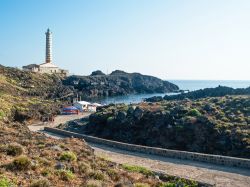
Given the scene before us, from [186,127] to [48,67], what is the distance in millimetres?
121748

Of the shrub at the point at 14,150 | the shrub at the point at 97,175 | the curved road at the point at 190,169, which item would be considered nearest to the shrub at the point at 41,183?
the shrub at the point at 97,175

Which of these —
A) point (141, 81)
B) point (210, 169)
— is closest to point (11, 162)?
point (210, 169)

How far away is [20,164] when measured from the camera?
45.3 feet

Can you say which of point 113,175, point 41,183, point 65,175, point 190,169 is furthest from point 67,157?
point 190,169

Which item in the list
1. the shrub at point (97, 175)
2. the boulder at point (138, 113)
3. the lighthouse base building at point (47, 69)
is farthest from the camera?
the lighthouse base building at point (47, 69)

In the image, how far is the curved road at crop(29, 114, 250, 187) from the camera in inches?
692

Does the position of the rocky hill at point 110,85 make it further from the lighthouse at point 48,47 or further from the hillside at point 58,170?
→ the hillside at point 58,170

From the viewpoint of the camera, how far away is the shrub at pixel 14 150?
15742 millimetres

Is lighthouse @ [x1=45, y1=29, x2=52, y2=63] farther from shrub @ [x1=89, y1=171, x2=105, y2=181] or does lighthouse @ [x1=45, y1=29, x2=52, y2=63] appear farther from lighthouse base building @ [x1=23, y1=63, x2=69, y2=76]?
shrub @ [x1=89, y1=171, x2=105, y2=181]

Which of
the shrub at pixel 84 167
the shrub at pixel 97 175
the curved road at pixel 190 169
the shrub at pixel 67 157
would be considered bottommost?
the curved road at pixel 190 169

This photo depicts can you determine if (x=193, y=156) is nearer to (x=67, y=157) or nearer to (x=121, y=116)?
(x=67, y=157)

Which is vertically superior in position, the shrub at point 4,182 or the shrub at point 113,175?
the shrub at point 4,182

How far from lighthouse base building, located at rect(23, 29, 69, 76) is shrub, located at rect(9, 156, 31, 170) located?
130993 millimetres

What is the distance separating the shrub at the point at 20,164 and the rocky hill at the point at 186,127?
1941 cm
